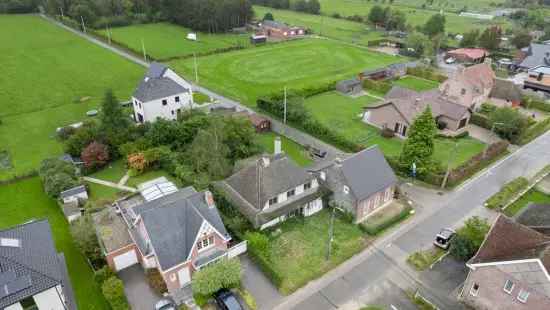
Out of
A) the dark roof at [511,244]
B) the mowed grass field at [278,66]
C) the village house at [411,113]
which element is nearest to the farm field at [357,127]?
the village house at [411,113]

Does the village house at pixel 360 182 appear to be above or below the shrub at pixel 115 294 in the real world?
above

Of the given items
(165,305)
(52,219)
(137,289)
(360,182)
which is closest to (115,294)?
(137,289)

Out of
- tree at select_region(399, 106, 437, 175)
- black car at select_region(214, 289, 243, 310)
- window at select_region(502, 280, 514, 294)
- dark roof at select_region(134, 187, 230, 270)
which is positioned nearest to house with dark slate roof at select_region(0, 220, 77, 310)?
dark roof at select_region(134, 187, 230, 270)

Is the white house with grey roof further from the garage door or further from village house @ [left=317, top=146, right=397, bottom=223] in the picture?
village house @ [left=317, top=146, right=397, bottom=223]

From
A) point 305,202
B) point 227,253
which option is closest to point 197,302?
point 227,253

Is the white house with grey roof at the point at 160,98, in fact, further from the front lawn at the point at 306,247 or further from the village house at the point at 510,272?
the village house at the point at 510,272

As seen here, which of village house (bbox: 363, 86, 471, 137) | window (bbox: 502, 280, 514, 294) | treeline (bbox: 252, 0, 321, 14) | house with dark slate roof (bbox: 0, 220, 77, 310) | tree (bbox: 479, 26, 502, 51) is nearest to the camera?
house with dark slate roof (bbox: 0, 220, 77, 310)
